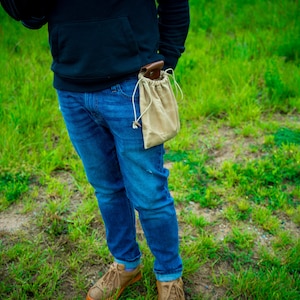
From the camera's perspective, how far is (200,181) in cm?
301

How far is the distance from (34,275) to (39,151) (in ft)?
4.10

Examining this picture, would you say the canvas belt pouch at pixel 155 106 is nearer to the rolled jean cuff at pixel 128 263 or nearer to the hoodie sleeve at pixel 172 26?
the hoodie sleeve at pixel 172 26

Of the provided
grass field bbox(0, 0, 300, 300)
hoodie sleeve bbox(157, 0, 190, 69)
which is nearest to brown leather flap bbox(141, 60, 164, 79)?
hoodie sleeve bbox(157, 0, 190, 69)

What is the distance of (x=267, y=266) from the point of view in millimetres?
2305

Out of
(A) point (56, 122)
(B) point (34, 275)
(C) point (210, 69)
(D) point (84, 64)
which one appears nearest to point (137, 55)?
(D) point (84, 64)

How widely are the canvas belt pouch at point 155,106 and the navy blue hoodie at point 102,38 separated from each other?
0.05 meters

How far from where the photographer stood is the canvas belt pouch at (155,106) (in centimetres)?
156

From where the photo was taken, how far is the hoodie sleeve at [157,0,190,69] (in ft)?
5.28

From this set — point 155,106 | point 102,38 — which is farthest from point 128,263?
point 102,38

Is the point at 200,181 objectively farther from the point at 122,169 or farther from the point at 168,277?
the point at 122,169

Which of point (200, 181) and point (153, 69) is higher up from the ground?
point (153, 69)

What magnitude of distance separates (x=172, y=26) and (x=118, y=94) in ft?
1.16

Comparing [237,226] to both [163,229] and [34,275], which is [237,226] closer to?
[163,229]

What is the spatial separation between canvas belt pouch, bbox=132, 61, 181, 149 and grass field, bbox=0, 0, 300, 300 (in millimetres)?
922
